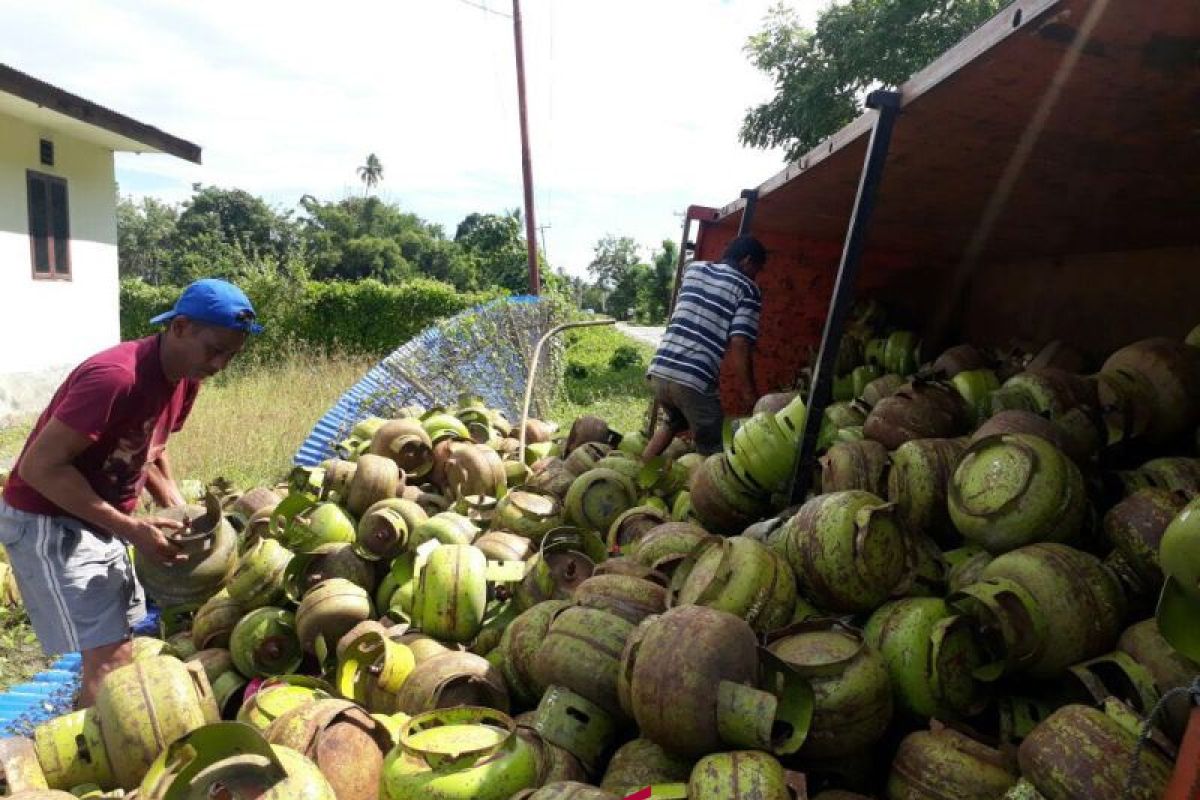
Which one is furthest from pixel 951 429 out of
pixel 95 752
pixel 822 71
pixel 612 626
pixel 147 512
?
pixel 822 71

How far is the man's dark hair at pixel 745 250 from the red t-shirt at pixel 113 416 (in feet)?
13.0

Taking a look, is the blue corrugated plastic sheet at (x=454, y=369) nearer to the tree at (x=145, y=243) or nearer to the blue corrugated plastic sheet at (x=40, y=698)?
the blue corrugated plastic sheet at (x=40, y=698)

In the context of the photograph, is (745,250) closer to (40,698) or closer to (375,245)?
(40,698)

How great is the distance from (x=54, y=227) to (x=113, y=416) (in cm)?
1214

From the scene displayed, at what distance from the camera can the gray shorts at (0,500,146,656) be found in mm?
3617

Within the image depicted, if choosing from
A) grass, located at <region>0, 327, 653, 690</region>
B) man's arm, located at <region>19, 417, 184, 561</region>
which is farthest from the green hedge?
man's arm, located at <region>19, 417, 184, 561</region>

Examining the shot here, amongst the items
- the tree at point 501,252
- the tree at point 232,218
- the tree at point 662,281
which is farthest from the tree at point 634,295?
the tree at point 232,218

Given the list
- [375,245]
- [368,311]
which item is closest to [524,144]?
[368,311]

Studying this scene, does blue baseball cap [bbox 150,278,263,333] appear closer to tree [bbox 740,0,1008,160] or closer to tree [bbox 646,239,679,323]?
tree [bbox 740,0,1008,160]

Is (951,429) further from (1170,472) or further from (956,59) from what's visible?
(956,59)

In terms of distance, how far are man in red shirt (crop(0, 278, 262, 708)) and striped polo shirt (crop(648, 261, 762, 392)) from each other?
336 centimetres

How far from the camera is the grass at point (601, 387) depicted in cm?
1343

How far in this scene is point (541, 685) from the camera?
10.1ft

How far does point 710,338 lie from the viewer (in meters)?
6.24
